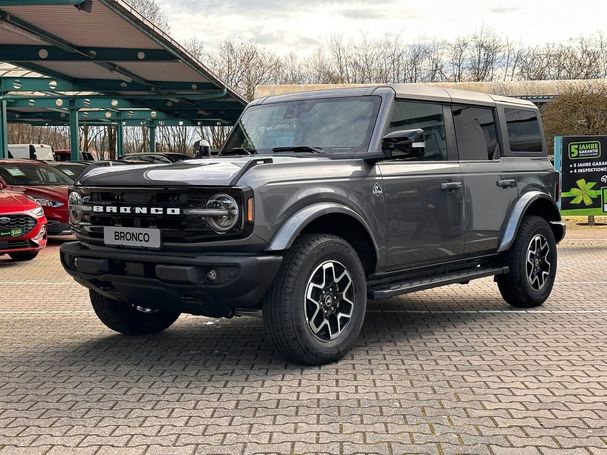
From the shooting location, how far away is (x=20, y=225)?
34.1 ft

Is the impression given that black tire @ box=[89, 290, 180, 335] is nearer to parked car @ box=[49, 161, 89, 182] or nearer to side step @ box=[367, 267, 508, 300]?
side step @ box=[367, 267, 508, 300]

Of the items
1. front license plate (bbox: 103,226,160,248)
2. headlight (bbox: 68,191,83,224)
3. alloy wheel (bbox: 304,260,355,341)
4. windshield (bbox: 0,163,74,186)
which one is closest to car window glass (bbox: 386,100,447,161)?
alloy wheel (bbox: 304,260,355,341)

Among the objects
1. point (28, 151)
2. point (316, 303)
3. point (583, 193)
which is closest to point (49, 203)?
point (316, 303)

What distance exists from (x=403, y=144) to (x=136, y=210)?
1967 millimetres

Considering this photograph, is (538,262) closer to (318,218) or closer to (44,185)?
(318,218)

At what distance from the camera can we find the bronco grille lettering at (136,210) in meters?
4.44

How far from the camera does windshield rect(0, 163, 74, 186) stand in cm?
1377

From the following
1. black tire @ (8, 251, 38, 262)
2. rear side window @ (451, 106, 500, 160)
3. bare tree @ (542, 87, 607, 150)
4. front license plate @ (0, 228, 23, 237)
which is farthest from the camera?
bare tree @ (542, 87, 607, 150)

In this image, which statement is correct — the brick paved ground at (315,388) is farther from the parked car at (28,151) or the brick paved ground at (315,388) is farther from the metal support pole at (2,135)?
the parked car at (28,151)

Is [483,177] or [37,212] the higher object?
[483,177]

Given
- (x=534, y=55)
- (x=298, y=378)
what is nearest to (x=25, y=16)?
(x=298, y=378)

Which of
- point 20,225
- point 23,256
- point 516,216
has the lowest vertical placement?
point 23,256

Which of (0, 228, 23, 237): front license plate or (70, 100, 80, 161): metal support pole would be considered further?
(70, 100, 80, 161): metal support pole

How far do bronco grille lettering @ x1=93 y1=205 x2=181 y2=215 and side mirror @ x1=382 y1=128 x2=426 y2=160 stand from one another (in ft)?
5.43
